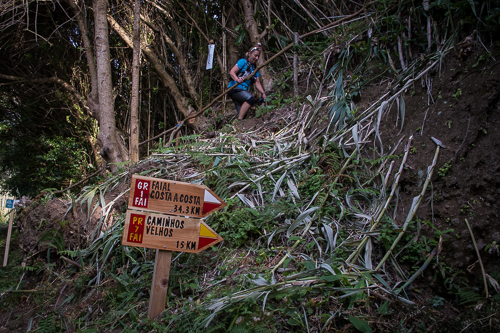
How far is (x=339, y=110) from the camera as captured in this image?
3.64 meters

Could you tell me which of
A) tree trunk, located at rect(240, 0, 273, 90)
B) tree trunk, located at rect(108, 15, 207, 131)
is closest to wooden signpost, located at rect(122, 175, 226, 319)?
tree trunk, located at rect(240, 0, 273, 90)

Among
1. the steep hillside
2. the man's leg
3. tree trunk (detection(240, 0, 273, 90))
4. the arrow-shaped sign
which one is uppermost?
tree trunk (detection(240, 0, 273, 90))

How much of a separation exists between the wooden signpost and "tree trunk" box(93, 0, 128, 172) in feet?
9.95

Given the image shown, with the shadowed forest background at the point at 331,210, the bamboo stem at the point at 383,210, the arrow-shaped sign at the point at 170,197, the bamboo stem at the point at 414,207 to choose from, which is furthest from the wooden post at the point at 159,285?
the bamboo stem at the point at 414,207

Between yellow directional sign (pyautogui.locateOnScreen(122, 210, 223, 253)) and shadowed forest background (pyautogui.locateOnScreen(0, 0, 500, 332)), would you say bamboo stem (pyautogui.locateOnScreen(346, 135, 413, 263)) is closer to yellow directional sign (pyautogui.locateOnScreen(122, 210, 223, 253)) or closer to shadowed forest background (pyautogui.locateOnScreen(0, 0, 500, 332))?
shadowed forest background (pyautogui.locateOnScreen(0, 0, 500, 332))

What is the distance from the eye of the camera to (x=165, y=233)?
2.14 m

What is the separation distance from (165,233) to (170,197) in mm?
256

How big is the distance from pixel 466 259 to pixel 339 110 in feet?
6.93

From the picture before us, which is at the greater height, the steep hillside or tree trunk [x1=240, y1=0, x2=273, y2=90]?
tree trunk [x1=240, y1=0, x2=273, y2=90]

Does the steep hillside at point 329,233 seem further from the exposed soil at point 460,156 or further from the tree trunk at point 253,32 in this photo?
the tree trunk at point 253,32

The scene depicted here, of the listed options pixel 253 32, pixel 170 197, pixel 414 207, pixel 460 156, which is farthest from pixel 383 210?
pixel 253 32

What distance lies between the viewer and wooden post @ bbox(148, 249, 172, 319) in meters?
2.09

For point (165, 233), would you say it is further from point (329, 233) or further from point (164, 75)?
point (164, 75)

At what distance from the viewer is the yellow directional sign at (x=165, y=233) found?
2066 mm
